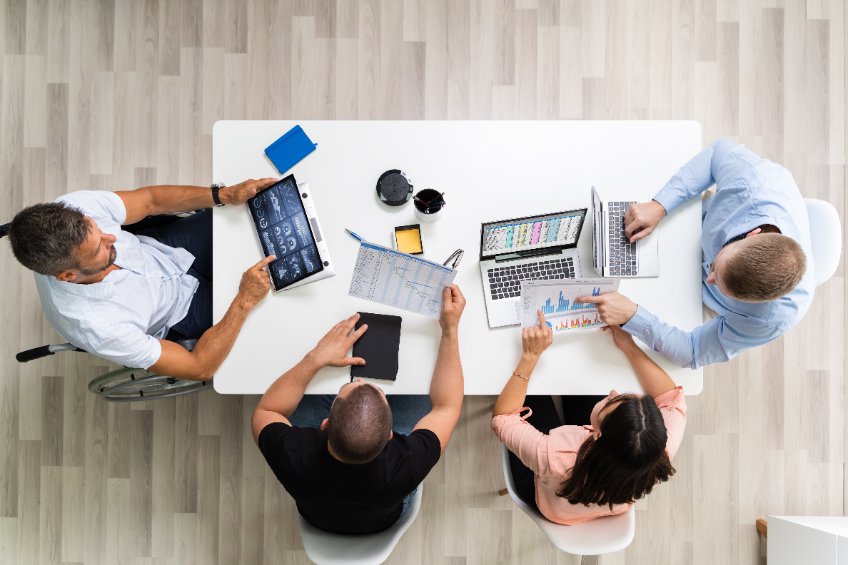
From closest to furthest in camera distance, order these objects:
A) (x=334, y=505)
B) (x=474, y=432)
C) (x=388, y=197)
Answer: (x=334, y=505) → (x=388, y=197) → (x=474, y=432)

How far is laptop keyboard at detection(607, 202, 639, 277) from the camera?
1.77 metres

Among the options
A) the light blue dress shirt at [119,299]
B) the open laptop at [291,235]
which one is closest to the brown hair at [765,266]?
the open laptop at [291,235]

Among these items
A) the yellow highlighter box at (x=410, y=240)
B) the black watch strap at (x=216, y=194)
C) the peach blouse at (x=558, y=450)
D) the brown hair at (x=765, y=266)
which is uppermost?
the black watch strap at (x=216, y=194)

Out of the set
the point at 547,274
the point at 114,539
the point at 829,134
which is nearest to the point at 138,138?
the point at 114,539

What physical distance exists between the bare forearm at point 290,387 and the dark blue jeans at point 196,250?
45 centimetres

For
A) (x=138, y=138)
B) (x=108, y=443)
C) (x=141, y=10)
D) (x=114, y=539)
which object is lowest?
(x=114, y=539)

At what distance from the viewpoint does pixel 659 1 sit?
256 cm

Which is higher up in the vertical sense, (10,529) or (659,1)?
(659,1)

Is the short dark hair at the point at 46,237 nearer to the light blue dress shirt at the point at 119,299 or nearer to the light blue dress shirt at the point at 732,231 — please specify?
the light blue dress shirt at the point at 119,299

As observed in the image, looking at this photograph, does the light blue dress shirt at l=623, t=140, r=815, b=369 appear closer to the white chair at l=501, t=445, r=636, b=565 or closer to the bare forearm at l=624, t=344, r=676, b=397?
the bare forearm at l=624, t=344, r=676, b=397

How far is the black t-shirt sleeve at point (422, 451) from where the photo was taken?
5.37ft

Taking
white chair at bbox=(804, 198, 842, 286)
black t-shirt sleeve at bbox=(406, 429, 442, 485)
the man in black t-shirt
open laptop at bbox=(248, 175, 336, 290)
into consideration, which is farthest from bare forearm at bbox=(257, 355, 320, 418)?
white chair at bbox=(804, 198, 842, 286)

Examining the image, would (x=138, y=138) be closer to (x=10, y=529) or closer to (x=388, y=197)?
(x=388, y=197)

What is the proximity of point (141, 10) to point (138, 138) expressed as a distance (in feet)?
1.92
